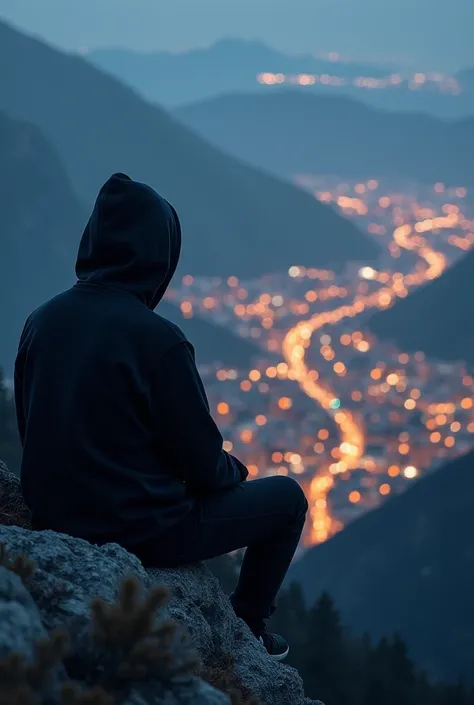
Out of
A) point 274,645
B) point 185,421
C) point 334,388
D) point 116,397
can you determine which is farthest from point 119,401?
point 334,388

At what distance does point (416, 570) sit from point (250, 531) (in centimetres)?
2974

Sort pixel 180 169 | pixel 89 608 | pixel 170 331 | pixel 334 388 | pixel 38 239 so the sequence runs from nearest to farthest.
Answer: pixel 89 608 → pixel 170 331 → pixel 38 239 → pixel 334 388 → pixel 180 169

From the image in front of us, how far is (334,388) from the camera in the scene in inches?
2714

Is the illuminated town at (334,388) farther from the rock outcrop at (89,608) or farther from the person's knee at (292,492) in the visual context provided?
the person's knee at (292,492)

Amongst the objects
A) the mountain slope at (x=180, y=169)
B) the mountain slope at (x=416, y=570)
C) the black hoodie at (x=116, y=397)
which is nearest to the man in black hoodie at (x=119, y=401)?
the black hoodie at (x=116, y=397)

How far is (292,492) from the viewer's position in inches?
150

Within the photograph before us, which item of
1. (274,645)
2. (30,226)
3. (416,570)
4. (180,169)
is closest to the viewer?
(274,645)

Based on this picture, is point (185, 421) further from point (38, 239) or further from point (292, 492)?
point (38, 239)

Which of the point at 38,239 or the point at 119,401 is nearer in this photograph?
the point at 119,401

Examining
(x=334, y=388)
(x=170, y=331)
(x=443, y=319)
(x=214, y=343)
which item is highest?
(x=170, y=331)

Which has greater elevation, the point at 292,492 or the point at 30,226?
the point at 292,492

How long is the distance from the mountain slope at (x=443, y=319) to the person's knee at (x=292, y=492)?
70088mm

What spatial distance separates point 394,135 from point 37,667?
198576mm

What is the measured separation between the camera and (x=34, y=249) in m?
67.6
